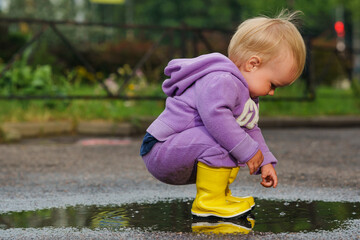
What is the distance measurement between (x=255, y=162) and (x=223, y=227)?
31cm

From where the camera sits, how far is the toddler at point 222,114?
2602mm

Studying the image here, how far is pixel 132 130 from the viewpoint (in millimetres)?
7586

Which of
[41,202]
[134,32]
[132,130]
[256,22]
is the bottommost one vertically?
[134,32]

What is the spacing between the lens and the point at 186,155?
269cm

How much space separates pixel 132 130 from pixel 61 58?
9.62 meters

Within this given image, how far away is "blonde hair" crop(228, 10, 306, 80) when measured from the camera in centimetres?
270

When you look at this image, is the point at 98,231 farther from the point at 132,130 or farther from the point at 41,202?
the point at 132,130

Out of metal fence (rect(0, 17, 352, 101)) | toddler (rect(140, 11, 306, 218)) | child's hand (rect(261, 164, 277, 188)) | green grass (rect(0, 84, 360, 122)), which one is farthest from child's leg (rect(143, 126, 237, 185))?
green grass (rect(0, 84, 360, 122))

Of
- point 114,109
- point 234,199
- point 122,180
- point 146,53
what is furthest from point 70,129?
point 234,199

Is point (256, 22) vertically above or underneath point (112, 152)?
above

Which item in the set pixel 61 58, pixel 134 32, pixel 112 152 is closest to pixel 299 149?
pixel 112 152

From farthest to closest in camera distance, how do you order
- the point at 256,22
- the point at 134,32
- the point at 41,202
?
the point at 134,32
the point at 41,202
the point at 256,22

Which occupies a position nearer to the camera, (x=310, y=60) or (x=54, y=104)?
(x=54, y=104)

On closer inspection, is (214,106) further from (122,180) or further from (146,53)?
(146,53)
